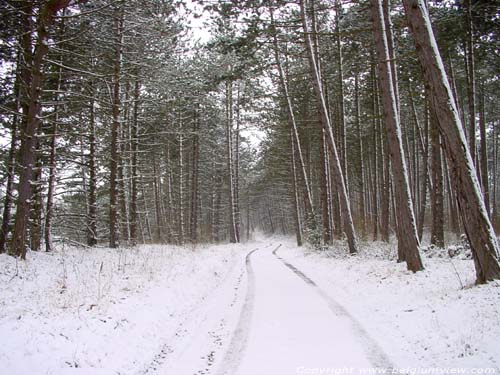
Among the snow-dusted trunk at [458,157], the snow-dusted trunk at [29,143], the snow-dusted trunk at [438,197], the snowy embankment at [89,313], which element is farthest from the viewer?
the snow-dusted trunk at [438,197]

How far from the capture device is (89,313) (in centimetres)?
590

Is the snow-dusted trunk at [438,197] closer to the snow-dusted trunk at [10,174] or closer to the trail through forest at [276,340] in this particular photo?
the trail through forest at [276,340]

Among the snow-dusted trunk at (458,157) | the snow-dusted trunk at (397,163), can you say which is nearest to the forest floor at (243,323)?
the snow-dusted trunk at (458,157)

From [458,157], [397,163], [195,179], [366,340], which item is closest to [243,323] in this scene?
[366,340]

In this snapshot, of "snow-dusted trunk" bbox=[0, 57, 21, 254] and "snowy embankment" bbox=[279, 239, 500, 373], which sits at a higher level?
"snow-dusted trunk" bbox=[0, 57, 21, 254]

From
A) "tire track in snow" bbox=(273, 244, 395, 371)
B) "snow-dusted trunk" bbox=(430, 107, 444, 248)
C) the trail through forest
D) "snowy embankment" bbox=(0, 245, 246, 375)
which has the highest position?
"snow-dusted trunk" bbox=(430, 107, 444, 248)

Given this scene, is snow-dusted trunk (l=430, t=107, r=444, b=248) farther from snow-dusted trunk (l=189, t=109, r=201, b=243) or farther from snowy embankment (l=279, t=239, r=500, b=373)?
snow-dusted trunk (l=189, t=109, r=201, b=243)

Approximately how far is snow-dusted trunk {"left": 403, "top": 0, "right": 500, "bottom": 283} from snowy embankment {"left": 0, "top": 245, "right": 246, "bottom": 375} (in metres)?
5.84

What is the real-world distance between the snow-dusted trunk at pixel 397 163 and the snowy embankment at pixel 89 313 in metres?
5.61

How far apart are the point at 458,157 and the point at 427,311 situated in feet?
10.1

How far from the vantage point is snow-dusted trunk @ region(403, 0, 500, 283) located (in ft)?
21.3

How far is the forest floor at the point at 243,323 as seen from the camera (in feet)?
14.3

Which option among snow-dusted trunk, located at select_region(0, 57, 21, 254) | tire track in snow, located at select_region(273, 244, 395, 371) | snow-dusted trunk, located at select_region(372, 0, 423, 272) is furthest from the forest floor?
snow-dusted trunk, located at select_region(0, 57, 21, 254)

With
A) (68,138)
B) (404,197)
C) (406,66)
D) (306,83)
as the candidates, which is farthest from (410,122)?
(68,138)
